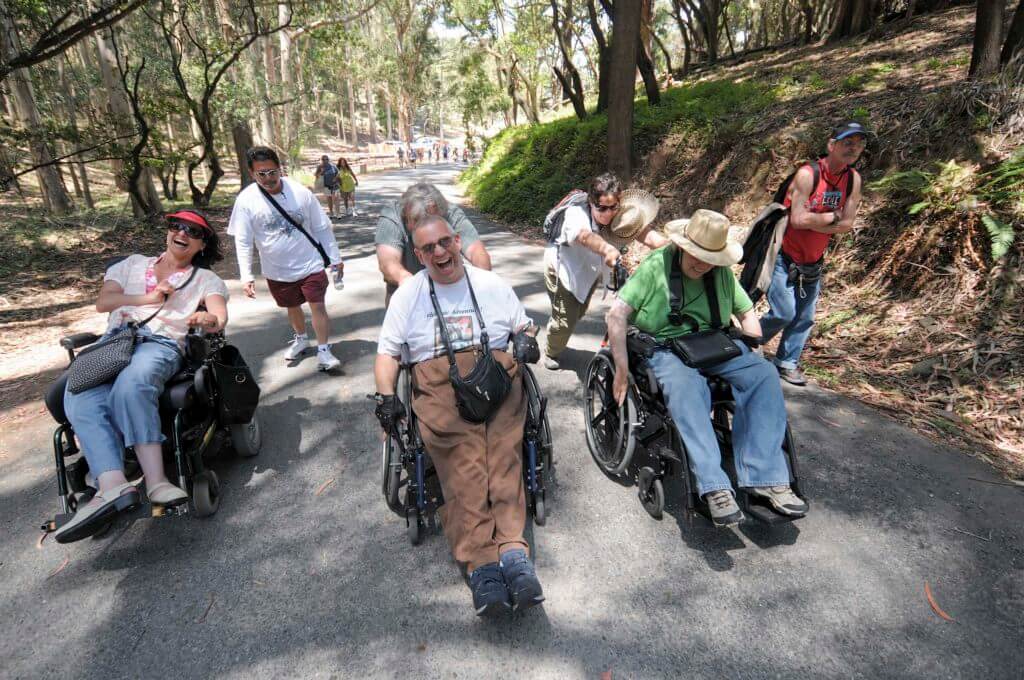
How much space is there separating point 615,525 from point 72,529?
2.44 meters

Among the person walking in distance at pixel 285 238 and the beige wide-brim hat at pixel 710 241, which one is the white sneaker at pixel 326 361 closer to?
the person walking in distance at pixel 285 238

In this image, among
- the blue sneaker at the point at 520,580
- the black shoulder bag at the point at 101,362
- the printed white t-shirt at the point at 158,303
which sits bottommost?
the blue sneaker at the point at 520,580

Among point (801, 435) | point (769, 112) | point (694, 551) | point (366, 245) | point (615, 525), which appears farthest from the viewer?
point (366, 245)

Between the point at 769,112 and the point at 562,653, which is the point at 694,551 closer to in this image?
the point at 562,653

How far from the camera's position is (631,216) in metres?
3.51

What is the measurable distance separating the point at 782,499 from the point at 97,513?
→ 302cm

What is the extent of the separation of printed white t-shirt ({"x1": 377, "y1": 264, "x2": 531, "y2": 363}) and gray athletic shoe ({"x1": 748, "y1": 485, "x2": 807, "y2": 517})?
1.43 meters

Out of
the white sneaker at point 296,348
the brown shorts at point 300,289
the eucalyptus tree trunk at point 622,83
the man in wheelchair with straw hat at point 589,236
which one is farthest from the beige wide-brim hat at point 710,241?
the eucalyptus tree trunk at point 622,83

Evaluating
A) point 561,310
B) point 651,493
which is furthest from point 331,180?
point 651,493

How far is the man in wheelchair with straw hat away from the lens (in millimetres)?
3434

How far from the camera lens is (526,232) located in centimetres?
1041

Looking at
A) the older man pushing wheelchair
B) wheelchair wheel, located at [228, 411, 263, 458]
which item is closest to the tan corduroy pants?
Answer: the older man pushing wheelchair

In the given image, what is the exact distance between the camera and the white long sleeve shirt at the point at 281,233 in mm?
3822

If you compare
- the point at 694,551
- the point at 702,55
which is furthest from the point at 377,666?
the point at 702,55
